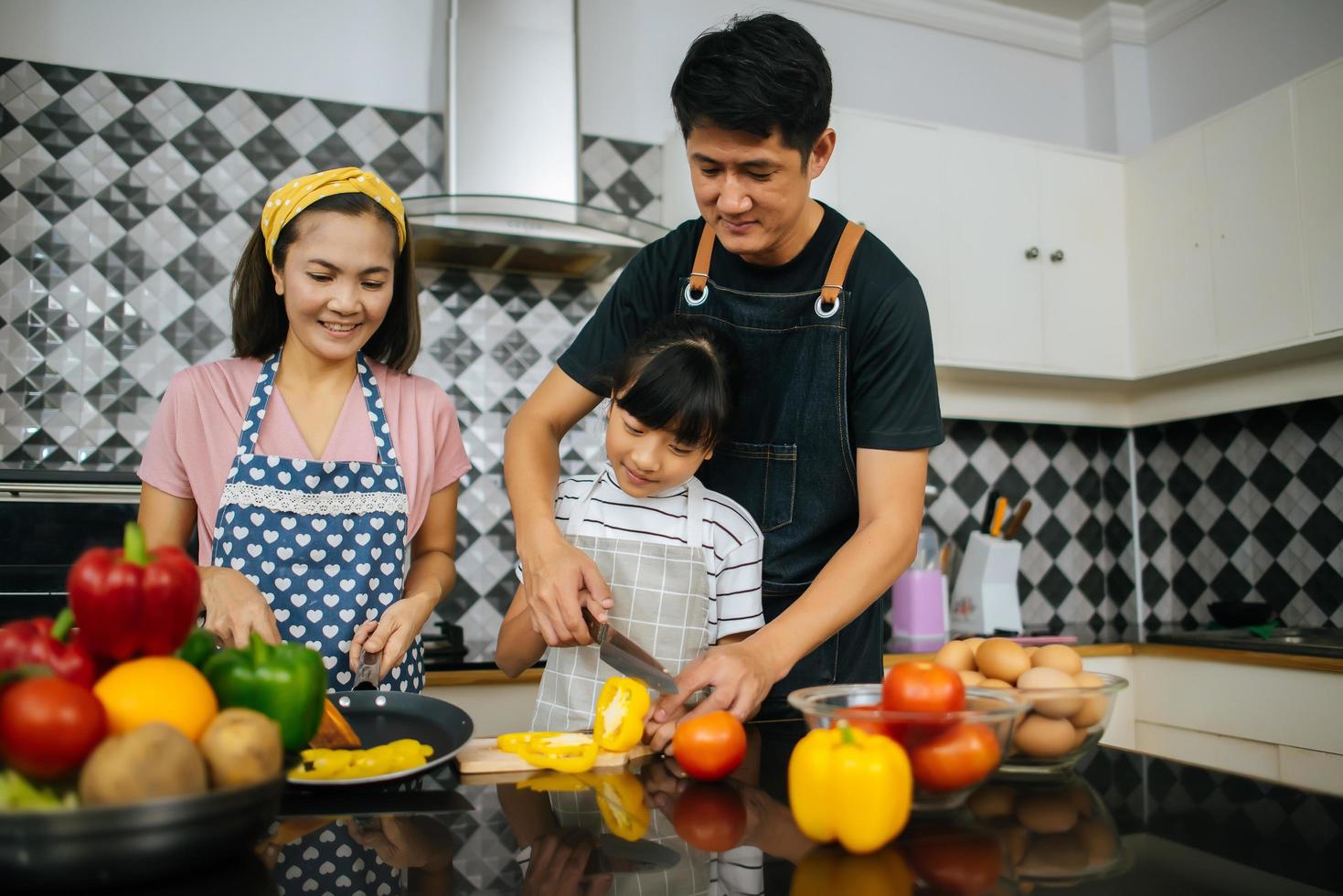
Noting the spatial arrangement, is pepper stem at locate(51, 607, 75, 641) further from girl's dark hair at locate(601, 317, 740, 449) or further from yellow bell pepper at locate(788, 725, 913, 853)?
girl's dark hair at locate(601, 317, 740, 449)

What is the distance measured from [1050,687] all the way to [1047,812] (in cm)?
11

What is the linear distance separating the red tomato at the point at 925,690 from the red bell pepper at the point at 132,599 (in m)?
0.51

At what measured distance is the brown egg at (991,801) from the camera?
2.63 ft

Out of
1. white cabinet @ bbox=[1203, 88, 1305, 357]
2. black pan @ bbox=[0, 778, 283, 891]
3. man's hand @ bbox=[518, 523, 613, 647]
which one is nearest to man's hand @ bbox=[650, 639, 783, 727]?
man's hand @ bbox=[518, 523, 613, 647]

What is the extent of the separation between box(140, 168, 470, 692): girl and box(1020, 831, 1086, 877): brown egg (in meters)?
0.82

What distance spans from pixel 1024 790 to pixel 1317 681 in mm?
1809

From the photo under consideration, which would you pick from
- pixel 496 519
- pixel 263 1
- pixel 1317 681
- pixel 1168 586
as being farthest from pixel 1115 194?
pixel 263 1

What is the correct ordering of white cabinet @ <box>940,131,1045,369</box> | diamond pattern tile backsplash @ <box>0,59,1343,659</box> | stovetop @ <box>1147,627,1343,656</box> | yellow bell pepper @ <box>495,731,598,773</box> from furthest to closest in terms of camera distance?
1. white cabinet @ <box>940,131,1045,369</box>
2. diamond pattern tile backsplash @ <box>0,59,1343,659</box>
3. stovetop @ <box>1147,627,1343,656</box>
4. yellow bell pepper @ <box>495,731,598,773</box>

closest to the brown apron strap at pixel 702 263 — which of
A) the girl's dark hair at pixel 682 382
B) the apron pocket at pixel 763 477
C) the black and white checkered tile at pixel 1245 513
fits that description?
the girl's dark hair at pixel 682 382

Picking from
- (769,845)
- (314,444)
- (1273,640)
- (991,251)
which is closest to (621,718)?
(769,845)

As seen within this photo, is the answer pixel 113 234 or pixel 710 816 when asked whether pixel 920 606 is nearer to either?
pixel 710 816

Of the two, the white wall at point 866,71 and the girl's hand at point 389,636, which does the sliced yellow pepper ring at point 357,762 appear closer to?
the girl's hand at point 389,636

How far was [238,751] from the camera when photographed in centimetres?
61

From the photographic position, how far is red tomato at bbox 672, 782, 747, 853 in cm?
75
